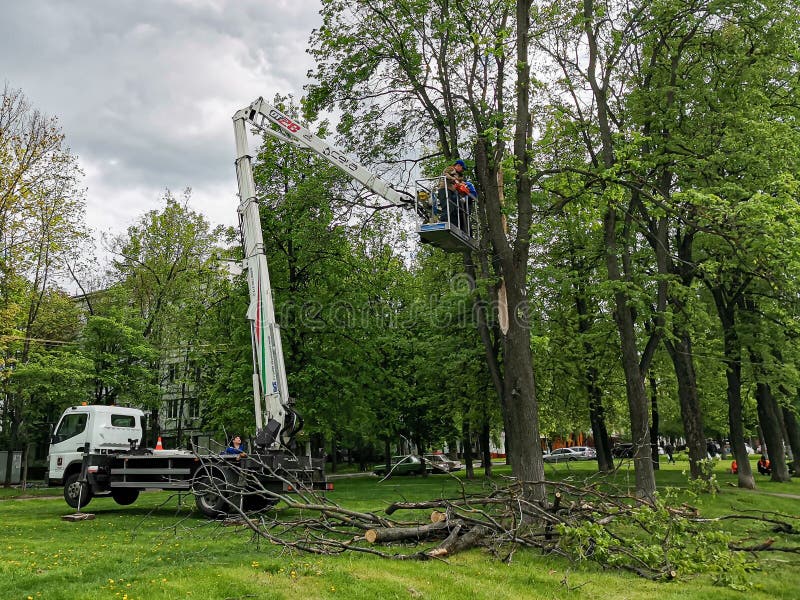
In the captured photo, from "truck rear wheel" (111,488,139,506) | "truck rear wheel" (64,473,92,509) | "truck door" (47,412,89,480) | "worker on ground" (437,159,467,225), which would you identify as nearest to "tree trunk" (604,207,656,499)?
"worker on ground" (437,159,467,225)

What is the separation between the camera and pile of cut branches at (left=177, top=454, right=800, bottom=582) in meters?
8.48

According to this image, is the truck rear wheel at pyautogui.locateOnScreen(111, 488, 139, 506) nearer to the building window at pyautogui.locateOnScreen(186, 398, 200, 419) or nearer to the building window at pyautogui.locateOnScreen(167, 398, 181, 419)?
the building window at pyautogui.locateOnScreen(186, 398, 200, 419)

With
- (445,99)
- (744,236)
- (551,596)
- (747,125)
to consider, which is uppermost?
(445,99)

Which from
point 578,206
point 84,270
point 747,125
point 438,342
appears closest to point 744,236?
point 578,206

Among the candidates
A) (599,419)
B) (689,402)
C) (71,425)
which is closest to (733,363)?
(689,402)

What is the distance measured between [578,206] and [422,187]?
3.18 m

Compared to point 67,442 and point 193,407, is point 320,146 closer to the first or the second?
point 67,442

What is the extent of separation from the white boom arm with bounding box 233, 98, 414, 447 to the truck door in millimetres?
5912

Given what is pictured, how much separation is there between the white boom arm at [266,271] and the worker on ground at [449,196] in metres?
1.43

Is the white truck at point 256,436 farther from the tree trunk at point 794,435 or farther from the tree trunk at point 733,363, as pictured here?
the tree trunk at point 794,435

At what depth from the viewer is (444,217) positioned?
1222 cm

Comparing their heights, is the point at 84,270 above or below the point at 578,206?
above

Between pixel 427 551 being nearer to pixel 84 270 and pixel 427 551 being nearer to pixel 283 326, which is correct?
pixel 283 326

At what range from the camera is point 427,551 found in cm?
886
